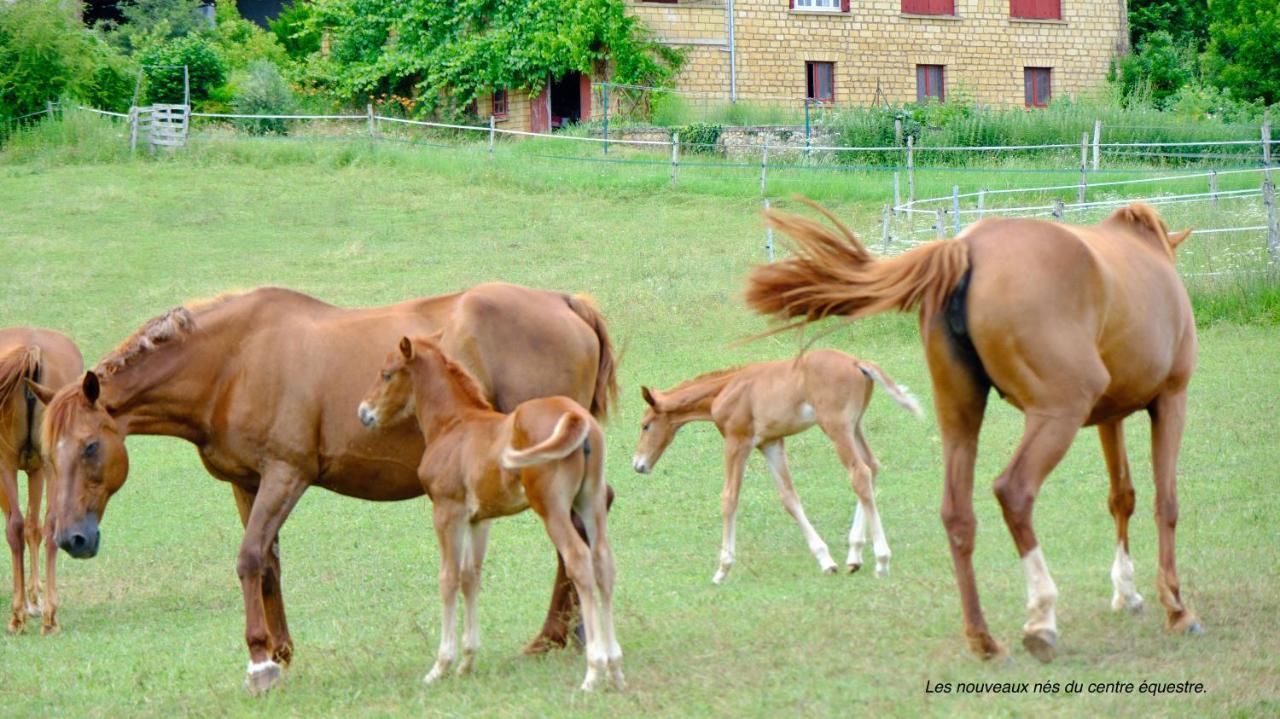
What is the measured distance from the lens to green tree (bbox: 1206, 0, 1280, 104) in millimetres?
35125

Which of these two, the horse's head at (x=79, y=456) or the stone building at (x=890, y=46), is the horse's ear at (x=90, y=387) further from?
the stone building at (x=890, y=46)

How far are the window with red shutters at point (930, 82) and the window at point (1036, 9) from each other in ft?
8.93

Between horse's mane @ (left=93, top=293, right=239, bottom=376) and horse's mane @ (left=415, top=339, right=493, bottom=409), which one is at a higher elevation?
horse's mane @ (left=93, top=293, right=239, bottom=376)

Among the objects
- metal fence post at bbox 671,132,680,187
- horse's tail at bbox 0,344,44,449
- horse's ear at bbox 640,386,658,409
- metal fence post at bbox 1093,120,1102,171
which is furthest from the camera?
metal fence post at bbox 671,132,680,187

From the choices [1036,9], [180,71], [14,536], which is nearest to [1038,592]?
[14,536]

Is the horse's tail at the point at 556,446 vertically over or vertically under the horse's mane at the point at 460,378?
under

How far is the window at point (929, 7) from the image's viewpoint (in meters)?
39.0

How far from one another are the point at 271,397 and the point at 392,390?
0.73m

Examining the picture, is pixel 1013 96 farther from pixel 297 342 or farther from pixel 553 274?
pixel 297 342

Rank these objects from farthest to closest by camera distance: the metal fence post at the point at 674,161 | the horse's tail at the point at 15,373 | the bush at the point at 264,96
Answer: the bush at the point at 264,96, the metal fence post at the point at 674,161, the horse's tail at the point at 15,373

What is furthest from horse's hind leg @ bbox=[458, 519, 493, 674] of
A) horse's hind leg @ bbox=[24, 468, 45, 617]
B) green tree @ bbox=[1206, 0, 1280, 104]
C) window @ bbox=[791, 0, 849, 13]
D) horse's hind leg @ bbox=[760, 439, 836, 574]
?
green tree @ bbox=[1206, 0, 1280, 104]

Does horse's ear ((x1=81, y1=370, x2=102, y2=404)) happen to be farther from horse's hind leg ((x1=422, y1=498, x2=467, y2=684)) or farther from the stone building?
the stone building

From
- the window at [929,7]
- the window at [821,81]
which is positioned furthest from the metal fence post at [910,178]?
the window at [929,7]

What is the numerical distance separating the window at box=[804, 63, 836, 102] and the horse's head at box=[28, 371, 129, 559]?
33.0 metres
